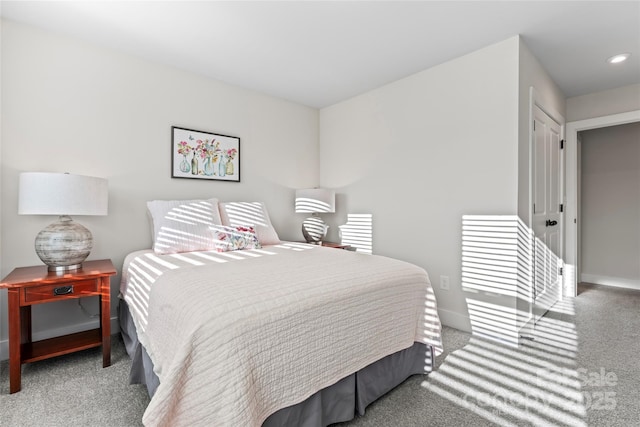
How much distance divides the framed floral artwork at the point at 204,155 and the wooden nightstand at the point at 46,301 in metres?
1.16

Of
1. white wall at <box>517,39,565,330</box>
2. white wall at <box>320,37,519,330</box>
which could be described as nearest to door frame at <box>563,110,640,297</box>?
white wall at <box>517,39,565,330</box>

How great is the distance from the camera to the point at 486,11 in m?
2.06

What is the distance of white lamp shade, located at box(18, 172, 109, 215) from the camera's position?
1.83 m

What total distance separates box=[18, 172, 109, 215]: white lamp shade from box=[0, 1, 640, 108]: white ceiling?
1148 mm

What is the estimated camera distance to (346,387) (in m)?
1.47

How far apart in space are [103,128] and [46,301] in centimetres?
141

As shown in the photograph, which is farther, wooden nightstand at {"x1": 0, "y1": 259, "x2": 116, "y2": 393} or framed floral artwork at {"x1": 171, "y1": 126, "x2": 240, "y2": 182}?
framed floral artwork at {"x1": 171, "y1": 126, "x2": 240, "y2": 182}

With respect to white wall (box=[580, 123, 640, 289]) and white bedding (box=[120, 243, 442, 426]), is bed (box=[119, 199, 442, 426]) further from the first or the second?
white wall (box=[580, 123, 640, 289])

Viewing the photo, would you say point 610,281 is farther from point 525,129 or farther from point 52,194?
point 52,194

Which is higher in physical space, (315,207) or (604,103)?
(604,103)

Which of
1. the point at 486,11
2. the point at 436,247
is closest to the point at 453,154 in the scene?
the point at 436,247

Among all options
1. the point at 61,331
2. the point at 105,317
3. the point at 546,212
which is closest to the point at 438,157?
the point at 546,212

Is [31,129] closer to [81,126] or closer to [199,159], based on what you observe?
[81,126]

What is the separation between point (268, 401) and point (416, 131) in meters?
2.66
